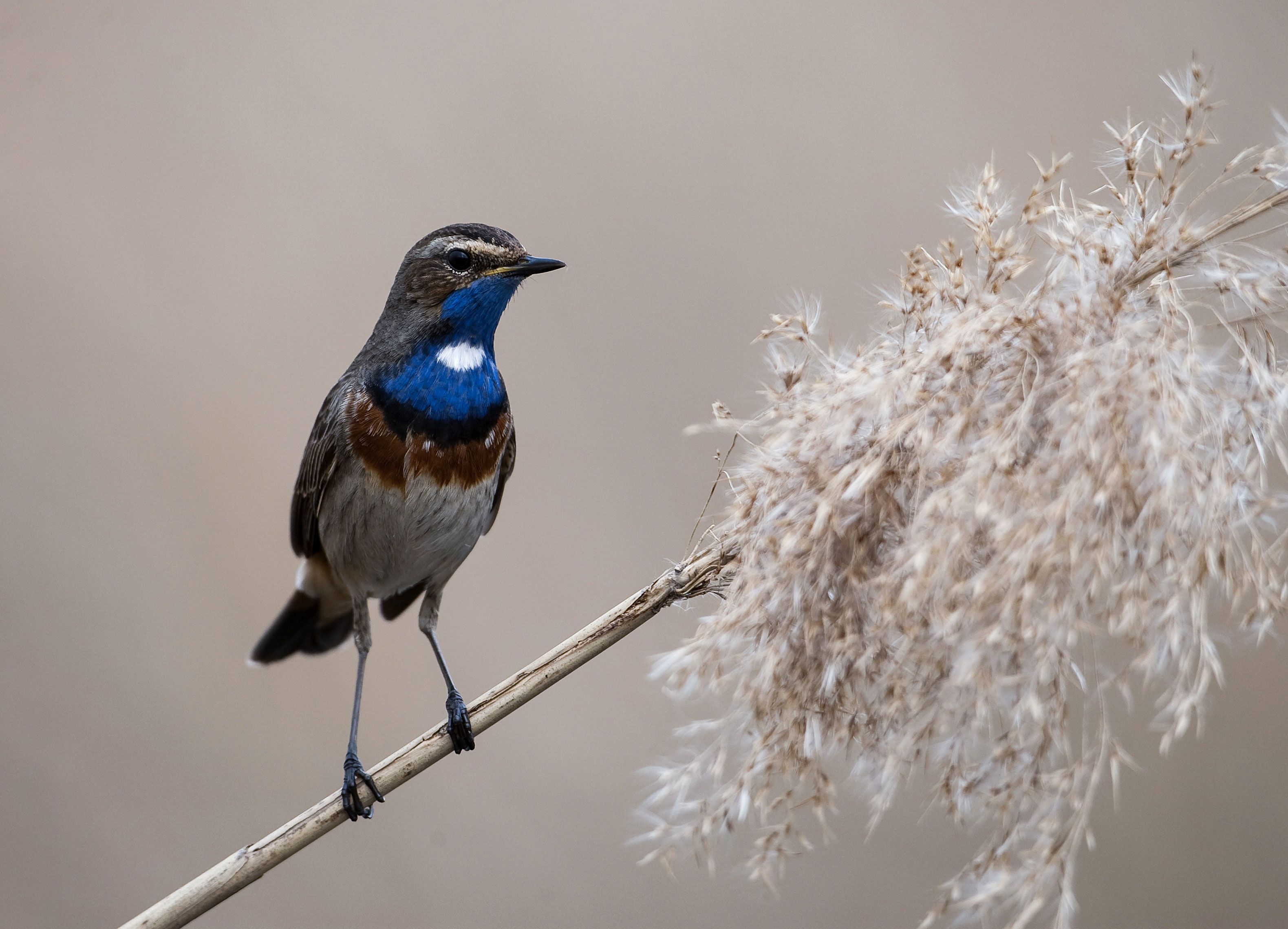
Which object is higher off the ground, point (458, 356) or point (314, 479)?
point (314, 479)

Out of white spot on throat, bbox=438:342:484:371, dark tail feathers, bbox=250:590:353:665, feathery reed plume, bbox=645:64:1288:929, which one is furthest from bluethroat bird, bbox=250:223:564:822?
feathery reed plume, bbox=645:64:1288:929

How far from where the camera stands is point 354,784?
2.47m

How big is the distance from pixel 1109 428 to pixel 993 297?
263mm

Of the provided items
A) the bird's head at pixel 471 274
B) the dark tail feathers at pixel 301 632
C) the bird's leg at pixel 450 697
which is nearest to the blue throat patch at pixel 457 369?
the bird's head at pixel 471 274

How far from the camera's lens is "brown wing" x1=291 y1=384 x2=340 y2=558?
2.71 metres

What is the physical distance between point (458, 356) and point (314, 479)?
65 cm

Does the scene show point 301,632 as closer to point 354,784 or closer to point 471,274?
point 354,784

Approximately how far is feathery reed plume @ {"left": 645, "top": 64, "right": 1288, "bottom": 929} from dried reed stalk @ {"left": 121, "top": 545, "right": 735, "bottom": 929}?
0.11 m

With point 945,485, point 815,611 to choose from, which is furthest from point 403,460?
point 945,485

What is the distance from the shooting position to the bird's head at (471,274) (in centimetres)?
240

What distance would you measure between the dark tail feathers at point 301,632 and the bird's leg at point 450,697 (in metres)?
0.39

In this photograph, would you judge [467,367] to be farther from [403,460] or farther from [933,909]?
[933,909]

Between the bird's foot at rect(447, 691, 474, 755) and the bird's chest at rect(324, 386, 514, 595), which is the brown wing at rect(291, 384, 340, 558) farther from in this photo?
the bird's foot at rect(447, 691, 474, 755)

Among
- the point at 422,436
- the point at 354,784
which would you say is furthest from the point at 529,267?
the point at 354,784
